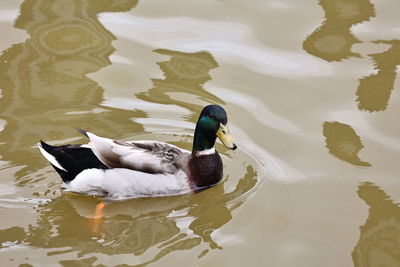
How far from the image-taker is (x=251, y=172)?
665cm

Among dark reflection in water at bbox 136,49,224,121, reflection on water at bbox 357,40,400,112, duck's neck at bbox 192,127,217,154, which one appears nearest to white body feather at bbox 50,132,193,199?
duck's neck at bbox 192,127,217,154

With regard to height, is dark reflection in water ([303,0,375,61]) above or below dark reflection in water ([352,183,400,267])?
above

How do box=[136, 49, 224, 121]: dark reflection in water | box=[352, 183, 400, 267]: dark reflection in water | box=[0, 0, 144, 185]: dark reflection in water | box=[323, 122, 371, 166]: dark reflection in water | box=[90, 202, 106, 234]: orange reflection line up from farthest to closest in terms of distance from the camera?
box=[136, 49, 224, 121]: dark reflection in water < box=[0, 0, 144, 185]: dark reflection in water < box=[323, 122, 371, 166]: dark reflection in water < box=[90, 202, 106, 234]: orange reflection < box=[352, 183, 400, 267]: dark reflection in water

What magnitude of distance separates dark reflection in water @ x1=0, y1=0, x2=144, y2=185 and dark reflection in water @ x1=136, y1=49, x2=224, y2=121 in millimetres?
402

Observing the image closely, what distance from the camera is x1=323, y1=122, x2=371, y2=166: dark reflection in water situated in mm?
6906

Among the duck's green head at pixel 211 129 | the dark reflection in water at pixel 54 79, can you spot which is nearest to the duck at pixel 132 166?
the duck's green head at pixel 211 129

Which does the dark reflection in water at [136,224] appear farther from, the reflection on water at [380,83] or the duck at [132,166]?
the reflection on water at [380,83]

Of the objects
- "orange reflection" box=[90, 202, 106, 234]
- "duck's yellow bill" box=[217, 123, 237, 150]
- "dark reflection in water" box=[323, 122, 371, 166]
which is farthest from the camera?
"dark reflection in water" box=[323, 122, 371, 166]

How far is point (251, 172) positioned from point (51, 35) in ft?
10.0

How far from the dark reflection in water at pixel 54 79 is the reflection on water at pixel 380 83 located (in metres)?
2.12

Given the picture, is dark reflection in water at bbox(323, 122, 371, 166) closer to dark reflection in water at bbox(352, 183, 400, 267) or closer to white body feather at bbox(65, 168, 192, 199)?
dark reflection in water at bbox(352, 183, 400, 267)

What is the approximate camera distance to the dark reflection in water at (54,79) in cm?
705

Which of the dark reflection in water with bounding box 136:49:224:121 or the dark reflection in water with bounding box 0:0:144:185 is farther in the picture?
the dark reflection in water with bounding box 136:49:224:121

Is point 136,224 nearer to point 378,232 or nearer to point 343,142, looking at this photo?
point 378,232
